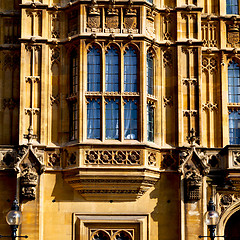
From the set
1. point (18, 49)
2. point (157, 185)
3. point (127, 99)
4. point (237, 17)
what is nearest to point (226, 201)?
point (157, 185)

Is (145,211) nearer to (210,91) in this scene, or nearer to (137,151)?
(137,151)

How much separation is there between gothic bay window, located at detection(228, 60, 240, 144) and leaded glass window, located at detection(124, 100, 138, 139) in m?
4.15

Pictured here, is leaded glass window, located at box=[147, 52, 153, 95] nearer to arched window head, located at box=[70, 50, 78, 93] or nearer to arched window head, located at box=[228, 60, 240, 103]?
arched window head, located at box=[70, 50, 78, 93]

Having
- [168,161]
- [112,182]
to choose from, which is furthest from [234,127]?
[112,182]

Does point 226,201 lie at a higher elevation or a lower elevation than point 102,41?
lower

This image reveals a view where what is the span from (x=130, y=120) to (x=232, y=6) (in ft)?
22.3

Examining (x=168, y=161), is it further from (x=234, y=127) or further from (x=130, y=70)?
(x=130, y=70)

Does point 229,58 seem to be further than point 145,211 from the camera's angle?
Yes

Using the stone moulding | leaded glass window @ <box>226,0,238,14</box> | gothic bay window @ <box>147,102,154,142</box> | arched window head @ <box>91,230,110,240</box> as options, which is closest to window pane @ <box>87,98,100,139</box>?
the stone moulding

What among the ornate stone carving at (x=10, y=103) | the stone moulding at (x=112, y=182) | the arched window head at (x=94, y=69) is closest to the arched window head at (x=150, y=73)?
the arched window head at (x=94, y=69)

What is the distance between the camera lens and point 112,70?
99.0ft

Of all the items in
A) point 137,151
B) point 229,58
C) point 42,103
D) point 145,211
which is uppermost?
point 229,58

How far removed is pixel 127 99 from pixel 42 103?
3.30 m

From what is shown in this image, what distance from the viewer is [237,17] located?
31.8m
